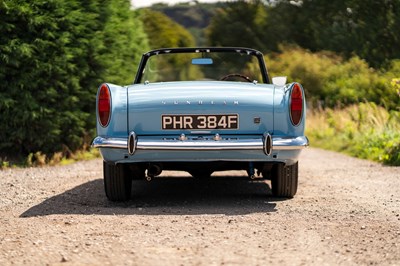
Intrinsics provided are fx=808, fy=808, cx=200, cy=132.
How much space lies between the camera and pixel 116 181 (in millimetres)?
7414

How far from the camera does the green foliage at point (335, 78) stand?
76.8 feet

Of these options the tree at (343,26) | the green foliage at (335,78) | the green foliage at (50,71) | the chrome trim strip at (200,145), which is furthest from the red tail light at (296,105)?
the tree at (343,26)

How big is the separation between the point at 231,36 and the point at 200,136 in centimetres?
5620

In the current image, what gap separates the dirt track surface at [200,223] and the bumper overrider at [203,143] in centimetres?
55

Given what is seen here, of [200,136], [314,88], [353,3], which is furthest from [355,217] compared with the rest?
[353,3]

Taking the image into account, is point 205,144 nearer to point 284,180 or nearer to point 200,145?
point 200,145

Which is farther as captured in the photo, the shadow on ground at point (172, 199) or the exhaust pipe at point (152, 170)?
the exhaust pipe at point (152, 170)

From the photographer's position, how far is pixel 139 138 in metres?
7.00

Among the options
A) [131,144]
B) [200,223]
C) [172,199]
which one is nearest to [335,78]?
[172,199]

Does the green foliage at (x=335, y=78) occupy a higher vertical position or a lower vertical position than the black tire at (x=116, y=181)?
lower

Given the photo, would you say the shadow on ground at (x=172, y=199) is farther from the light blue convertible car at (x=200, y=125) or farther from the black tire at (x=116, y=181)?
the light blue convertible car at (x=200, y=125)

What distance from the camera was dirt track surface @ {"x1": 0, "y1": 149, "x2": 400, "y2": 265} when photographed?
16.2 feet

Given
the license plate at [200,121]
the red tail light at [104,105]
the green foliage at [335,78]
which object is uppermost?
the red tail light at [104,105]

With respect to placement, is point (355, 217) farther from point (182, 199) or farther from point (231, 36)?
point (231, 36)
